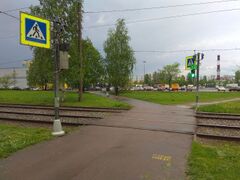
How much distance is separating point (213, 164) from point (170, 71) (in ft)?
286

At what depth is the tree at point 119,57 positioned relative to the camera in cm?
4447

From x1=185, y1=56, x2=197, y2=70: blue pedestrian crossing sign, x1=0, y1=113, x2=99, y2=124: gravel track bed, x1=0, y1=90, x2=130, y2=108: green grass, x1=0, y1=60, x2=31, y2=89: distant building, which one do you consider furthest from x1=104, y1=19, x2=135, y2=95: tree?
x1=0, y1=60, x2=31, y2=89: distant building

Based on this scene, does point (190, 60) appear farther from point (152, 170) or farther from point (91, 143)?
point (152, 170)

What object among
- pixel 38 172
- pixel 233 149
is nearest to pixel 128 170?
pixel 38 172

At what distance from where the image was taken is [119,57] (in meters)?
44.5

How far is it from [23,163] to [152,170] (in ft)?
10.9

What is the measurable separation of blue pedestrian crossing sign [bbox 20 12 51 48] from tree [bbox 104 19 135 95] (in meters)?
35.5

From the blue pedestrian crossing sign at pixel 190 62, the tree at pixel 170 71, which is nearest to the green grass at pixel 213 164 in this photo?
the blue pedestrian crossing sign at pixel 190 62

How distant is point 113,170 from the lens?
5215mm

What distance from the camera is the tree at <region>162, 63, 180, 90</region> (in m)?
89.8

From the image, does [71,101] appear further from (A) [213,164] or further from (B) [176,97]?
(A) [213,164]

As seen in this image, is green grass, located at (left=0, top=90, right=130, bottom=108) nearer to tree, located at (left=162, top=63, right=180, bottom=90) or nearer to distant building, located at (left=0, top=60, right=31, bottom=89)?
tree, located at (left=162, top=63, right=180, bottom=90)

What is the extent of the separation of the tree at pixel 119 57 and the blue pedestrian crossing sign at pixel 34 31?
116 feet

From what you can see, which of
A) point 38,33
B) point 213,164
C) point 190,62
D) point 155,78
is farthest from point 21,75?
point 213,164
